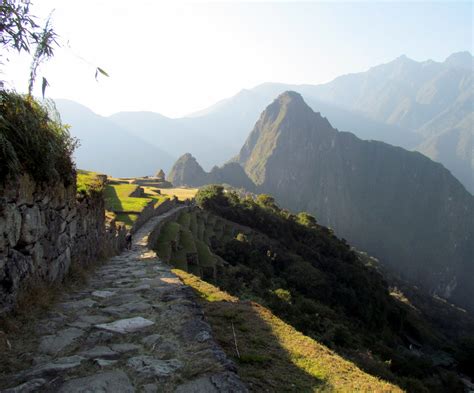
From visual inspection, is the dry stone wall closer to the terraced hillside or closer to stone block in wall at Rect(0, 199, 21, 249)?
stone block in wall at Rect(0, 199, 21, 249)

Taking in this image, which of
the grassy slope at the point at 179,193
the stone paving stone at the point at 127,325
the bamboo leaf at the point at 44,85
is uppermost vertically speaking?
the bamboo leaf at the point at 44,85

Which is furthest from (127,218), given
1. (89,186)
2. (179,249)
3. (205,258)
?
(89,186)

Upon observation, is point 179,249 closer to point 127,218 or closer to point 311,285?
point 127,218

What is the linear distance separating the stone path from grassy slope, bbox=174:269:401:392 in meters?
0.62

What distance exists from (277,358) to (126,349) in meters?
1.93

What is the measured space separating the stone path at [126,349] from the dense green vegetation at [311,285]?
6.59 metres

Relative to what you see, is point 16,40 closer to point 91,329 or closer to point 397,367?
point 91,329

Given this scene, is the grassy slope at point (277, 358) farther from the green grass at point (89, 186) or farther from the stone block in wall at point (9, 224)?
the green grass at point (89, 186)

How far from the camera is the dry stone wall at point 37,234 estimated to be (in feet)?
13.4

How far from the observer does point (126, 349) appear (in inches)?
145

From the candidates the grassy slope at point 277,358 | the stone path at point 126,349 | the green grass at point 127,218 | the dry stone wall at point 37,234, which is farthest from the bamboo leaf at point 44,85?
the green grass at point 127,218

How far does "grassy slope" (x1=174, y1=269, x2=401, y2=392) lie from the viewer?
4.08m

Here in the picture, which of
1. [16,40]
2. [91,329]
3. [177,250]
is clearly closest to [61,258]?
[91,329]

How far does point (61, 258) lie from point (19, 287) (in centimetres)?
175
